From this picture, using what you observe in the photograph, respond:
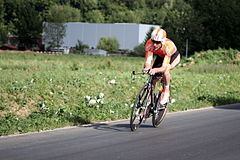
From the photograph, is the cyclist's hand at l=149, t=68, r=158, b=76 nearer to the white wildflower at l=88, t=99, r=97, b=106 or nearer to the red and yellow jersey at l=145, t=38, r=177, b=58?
the red and yellow jersey at l=145, t=38, r=177, b=58

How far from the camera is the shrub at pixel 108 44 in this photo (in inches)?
4327

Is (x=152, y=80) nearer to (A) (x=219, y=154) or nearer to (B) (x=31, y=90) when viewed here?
(A) (x=219, y=154)

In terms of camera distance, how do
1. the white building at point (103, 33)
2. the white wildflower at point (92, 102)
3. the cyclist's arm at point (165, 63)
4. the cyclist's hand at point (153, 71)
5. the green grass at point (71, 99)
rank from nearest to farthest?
the cyclist's hand at point (153, 71) < the cyclist's arm at point (165, 63) < the green grass at point (71, 99) < the white wildflower at point (92, 102) < the white building at point (103, 33)

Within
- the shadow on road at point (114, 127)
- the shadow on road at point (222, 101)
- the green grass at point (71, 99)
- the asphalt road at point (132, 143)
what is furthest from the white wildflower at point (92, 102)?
the shadow on road at point (222, 101)

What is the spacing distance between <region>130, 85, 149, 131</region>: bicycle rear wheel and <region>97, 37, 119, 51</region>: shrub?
98.0 m

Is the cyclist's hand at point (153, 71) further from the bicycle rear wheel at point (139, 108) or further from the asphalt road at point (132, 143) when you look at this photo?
the asphalt road at point (132, 143)

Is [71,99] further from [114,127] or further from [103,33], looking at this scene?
[103,33]

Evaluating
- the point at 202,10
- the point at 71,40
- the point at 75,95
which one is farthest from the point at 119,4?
the point at 75,95

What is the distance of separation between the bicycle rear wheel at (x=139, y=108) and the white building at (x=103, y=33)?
9829cm

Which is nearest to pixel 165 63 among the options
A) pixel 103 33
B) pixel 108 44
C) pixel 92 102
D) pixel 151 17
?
pixel 92 102

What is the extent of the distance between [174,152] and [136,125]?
2578 mm

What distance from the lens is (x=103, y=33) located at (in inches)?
4631

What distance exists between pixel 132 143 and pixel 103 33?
10806cm

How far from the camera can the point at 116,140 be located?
34.7 ft
